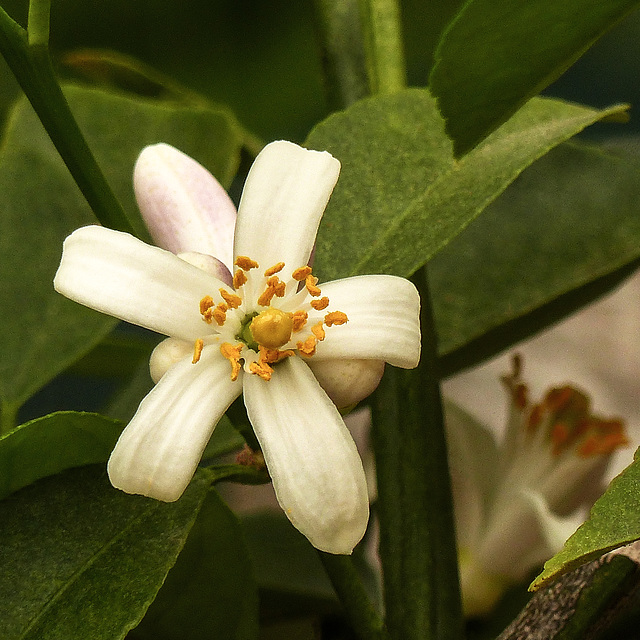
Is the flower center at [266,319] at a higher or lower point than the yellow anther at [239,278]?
lower

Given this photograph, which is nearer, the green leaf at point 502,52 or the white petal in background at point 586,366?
the green leaf at point 502,52

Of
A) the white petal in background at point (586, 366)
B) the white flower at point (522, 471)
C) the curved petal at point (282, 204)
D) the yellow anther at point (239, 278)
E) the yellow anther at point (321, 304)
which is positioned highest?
the curved petal at point (282, 204)

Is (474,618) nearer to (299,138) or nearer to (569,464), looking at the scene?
(569,464)

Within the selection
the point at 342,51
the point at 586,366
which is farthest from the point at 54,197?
the point at 586,366

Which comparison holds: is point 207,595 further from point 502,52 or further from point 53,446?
point 502,52

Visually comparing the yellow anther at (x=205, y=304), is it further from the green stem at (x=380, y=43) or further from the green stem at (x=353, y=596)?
the green stem at (x=380, y=43)

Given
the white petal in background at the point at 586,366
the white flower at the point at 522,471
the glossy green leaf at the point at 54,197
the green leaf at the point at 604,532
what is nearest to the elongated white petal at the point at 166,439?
the green leaf at the point at 604,532
